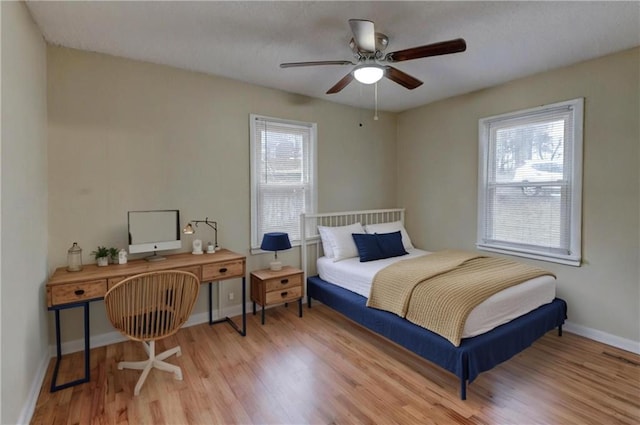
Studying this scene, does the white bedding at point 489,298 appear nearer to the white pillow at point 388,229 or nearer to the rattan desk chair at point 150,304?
the white pillow at point 388,229

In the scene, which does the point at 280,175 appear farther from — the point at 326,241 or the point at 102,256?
the point at 102,256

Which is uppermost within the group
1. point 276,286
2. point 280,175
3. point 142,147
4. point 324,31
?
point 324,31

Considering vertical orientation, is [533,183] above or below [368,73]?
below

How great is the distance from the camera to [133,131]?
10.0 feet

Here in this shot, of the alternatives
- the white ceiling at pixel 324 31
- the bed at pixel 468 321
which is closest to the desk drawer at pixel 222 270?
the bed at pixel 468 321

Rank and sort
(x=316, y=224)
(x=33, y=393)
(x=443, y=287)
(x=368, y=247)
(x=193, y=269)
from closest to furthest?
(x=33, y=393)
(x=443, y=287)
(x=193, y=269)
(x=368, y=247)
(x=316, y=224)

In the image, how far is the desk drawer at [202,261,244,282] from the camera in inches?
115

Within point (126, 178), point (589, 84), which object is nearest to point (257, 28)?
point (126, 178)

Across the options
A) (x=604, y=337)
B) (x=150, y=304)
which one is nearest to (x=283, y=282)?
(x=150, y=304)

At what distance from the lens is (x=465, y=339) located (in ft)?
7.60

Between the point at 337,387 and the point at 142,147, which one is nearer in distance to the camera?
the point at 337,387

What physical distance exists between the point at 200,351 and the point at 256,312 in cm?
95

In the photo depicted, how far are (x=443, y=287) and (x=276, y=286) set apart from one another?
1.71 meters

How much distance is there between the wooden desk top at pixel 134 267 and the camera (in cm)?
240
